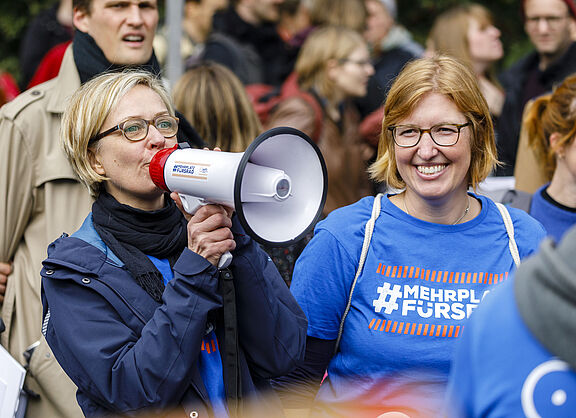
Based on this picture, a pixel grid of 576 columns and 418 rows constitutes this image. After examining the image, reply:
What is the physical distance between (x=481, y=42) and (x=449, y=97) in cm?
339

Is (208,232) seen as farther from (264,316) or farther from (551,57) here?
(551,57)

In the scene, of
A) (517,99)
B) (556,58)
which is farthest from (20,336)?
(556,58)

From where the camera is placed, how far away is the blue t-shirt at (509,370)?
4.42ft

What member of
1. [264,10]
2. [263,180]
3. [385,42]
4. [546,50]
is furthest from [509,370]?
[264,10]

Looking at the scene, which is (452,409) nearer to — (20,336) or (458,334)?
(458,334)

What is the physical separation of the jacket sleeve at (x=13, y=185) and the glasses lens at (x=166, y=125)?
87 cm

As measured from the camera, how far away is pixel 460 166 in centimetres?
282

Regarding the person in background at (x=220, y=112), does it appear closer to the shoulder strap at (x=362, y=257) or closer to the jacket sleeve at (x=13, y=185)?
the jacket sleeve at (x=13, y=185)

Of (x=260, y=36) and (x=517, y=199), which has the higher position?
(x=260, y=36)

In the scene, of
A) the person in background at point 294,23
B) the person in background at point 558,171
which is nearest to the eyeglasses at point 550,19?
the person in background at point 558,171

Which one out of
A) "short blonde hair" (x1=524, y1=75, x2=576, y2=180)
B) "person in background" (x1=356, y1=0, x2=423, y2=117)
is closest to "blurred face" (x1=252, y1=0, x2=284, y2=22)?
"person in background" (x1=356, y1=0, x2=423, y2=117)

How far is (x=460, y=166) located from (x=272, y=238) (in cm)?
85

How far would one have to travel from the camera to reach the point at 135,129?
2.61 metres

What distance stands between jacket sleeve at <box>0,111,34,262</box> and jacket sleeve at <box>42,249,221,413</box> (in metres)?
0.94
